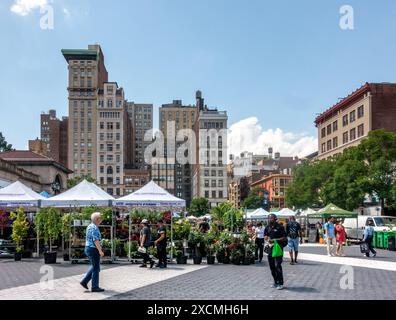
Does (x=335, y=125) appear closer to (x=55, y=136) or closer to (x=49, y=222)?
(x=49, y=222)

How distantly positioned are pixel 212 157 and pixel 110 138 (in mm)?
28255

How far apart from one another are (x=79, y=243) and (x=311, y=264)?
9971 mm

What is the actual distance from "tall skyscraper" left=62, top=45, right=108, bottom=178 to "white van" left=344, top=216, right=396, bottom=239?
110 m

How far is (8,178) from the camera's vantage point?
1972 inches

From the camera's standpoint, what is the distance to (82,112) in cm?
15088

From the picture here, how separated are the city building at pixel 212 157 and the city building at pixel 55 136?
53.2m

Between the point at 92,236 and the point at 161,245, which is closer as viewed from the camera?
the point at 92,236

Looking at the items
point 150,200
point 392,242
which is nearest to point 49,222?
point 150,200

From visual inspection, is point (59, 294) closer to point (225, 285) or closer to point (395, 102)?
point (225, 285)

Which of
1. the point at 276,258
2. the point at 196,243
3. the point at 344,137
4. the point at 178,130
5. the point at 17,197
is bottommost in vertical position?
the point at 196,243

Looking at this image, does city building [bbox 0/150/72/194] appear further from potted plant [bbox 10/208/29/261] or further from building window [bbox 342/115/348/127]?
building window [bbox 342/115/348/127]

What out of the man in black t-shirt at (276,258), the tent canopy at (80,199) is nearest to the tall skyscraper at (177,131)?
the tent canopy at (80,199)

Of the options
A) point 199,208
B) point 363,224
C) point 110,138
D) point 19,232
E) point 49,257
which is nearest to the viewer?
point 49,257

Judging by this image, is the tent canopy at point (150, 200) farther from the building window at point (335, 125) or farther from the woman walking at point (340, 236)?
the building window at point (335, 125)
